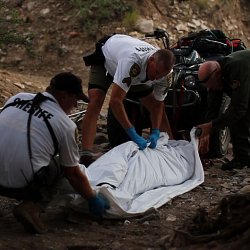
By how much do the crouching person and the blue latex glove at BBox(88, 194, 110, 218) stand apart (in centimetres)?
23

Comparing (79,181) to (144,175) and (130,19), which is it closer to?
(144,175)

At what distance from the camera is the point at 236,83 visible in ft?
17.3

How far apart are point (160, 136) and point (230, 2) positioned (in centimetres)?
761

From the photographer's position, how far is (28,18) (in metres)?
A: 11.3

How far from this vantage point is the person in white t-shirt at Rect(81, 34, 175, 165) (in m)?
5.00

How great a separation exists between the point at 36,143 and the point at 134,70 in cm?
156

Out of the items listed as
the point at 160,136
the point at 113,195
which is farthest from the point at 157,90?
the point at 113,195

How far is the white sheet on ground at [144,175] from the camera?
14.2 feet

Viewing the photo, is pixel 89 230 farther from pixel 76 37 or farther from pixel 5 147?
pixel 76 37

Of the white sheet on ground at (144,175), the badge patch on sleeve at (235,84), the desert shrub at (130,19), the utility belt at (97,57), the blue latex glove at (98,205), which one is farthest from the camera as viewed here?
the desert shrub at (130,19)

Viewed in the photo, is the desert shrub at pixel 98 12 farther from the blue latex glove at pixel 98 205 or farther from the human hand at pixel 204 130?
the blue latex glove at pixel 98 205

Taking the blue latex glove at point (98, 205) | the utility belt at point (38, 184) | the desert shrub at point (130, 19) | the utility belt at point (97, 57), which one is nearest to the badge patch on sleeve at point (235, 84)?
the utility belt at point (97, 57)

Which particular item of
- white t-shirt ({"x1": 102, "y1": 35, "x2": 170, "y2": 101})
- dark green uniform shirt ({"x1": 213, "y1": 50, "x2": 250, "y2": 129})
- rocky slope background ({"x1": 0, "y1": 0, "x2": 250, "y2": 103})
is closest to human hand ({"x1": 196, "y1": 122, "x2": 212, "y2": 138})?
dark green uniform shirt ({"x1": 213, "y1": 50, "x2": 250, "y2": 129})

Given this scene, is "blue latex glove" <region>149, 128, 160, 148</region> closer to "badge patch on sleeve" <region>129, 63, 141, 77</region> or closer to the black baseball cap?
"badge patch on sleeve" <region>129, 63, 141, 77</region>
